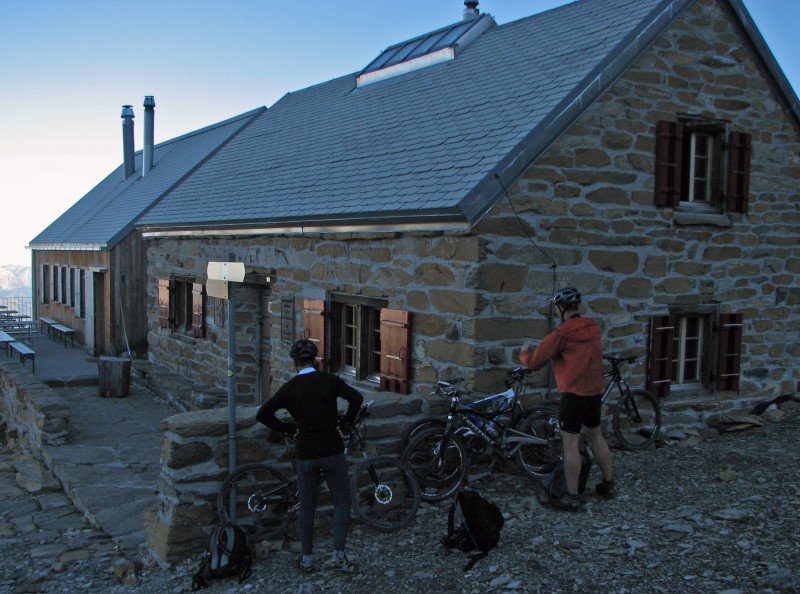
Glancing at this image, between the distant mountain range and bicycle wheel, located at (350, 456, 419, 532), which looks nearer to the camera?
bicycle wheel, located at (350, 456, 419, 532)

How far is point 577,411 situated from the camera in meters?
5.86

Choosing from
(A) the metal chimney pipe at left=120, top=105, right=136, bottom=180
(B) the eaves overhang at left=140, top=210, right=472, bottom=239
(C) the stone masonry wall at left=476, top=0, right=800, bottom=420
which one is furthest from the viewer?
(A) the metal chimney pipe at left=120, top=105, right=136, bottom=180

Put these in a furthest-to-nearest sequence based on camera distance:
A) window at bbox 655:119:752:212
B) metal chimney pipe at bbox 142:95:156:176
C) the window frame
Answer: metal chimney pipe at bbox 142:95:156:176 < the window frame < window at bbox 655:119:752:212

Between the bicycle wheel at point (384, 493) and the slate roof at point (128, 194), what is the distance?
39.7ft

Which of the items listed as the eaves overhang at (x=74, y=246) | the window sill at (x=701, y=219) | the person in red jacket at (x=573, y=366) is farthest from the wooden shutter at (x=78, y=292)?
the person in red jacket at (x=573, y=366)

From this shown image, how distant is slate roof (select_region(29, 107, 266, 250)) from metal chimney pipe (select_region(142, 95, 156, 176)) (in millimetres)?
225

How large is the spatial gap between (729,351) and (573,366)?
14.0 ft

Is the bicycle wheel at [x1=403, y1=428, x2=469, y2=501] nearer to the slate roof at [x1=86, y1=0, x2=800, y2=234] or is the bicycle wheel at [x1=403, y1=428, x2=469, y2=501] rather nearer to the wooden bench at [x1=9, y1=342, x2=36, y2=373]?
the slate roof at [x1=86, y1=0, x2=800, y2=234]

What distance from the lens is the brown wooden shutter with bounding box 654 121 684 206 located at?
8.40 meters

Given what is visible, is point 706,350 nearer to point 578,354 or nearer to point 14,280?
point 578,354

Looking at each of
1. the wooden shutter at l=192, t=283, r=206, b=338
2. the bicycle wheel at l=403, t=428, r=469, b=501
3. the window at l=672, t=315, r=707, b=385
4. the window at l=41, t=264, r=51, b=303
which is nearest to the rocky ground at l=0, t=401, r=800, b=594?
the bicycle wheel at l=403, t=428, r=469, b=501

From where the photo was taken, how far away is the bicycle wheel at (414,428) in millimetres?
6406

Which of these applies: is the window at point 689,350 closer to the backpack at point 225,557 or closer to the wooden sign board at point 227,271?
the wooden sign board at point 227,271

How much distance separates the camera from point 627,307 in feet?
27.2
